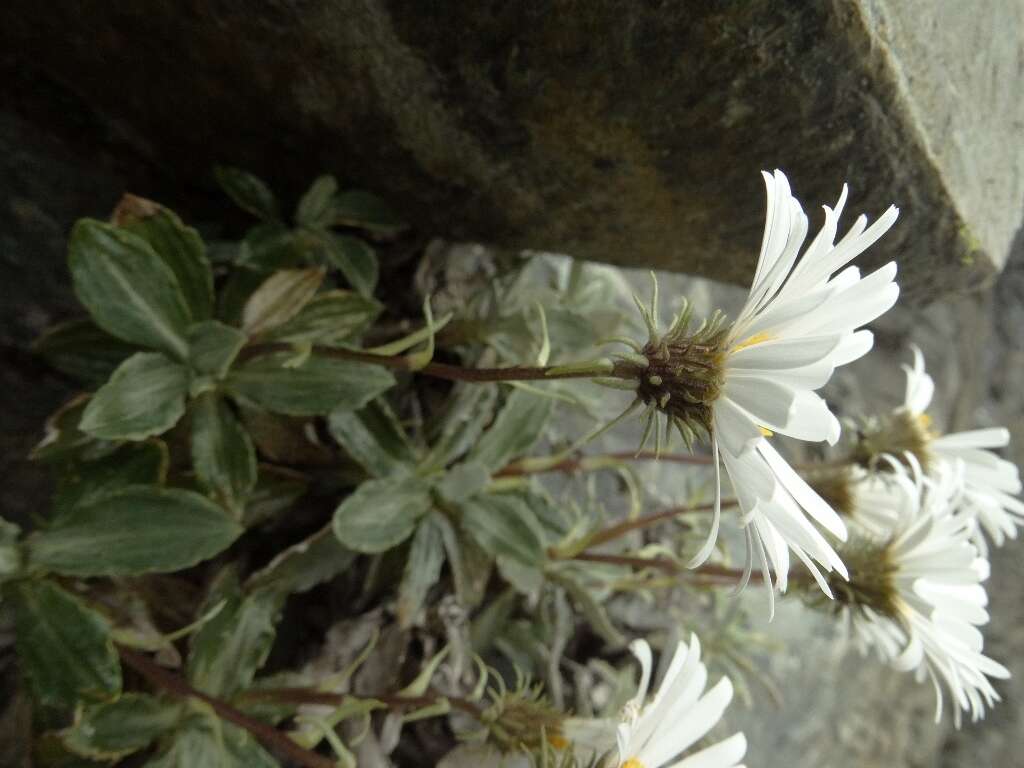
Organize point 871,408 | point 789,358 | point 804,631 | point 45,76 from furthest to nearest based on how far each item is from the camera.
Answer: point 871,408 < point 804,631 < point 45,76 < point 789,358

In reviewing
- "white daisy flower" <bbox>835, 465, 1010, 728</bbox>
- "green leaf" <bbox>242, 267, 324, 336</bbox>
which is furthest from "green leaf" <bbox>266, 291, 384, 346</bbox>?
"white daisy flower" <bbox>835, 465, 1010, 728</bbox>

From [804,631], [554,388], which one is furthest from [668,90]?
[804,631]

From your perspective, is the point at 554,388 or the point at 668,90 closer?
the point at 668,90

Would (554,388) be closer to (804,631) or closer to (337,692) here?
(337,692)

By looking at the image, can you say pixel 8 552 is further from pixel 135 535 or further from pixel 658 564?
pixel 658 564

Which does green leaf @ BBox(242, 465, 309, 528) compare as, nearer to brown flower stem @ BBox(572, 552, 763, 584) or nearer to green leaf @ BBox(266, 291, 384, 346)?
green leaf @ BBox(266, 291, 384, 346)

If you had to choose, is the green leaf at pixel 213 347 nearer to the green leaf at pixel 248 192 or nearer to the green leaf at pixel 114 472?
the green leaf at pixel 114 472
